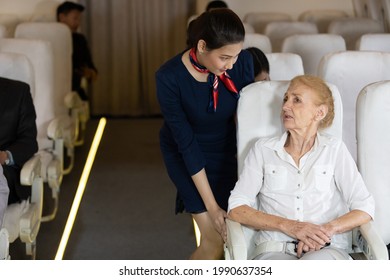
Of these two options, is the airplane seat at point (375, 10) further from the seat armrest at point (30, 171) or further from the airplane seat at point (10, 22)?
the seat armrest at point (30, 171)

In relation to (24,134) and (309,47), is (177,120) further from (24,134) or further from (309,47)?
(309,47)

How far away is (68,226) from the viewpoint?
14.6ft

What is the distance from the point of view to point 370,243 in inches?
102

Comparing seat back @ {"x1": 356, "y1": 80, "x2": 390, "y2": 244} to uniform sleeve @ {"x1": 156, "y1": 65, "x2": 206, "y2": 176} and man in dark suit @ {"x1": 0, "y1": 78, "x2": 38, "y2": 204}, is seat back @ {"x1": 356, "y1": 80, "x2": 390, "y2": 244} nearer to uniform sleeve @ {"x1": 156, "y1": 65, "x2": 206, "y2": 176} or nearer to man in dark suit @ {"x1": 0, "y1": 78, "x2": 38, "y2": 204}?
uniform sleeve @ {"x1": 156, "y1": 65, "x2": 206, "y2": 176}

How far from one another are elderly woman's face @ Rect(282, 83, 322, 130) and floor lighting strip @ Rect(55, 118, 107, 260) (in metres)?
1.67

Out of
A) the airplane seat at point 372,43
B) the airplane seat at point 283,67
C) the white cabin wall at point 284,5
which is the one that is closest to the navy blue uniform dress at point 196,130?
the airplane seat at point 283,67

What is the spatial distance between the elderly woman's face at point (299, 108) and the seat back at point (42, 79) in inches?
75.8

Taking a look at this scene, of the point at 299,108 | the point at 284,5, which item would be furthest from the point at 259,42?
the point at 284,5

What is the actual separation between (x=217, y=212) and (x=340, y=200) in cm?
45

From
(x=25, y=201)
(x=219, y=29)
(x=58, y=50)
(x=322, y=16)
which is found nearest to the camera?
(x=219, y=29)

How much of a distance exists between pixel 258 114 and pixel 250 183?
0.96 ft

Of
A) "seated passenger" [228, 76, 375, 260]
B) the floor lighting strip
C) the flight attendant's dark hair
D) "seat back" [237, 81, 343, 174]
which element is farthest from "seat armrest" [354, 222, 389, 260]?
the floor lighting strip
